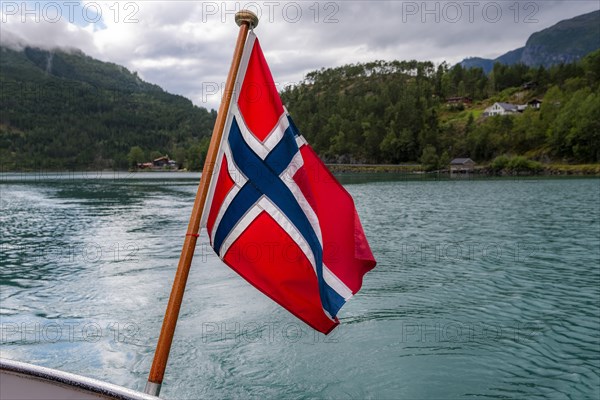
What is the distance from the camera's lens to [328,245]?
3816mm

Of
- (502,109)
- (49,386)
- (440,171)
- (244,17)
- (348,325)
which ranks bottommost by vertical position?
Result: (348,325)

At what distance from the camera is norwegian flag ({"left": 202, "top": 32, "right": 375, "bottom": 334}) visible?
11.5ft

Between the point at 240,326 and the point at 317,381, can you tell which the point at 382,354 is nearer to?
the point at 317,381

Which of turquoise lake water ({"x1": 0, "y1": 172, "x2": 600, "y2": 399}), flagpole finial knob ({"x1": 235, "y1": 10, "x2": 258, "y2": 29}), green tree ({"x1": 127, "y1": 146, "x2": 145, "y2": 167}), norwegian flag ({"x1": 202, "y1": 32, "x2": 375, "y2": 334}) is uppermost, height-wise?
green tree ({"x1": 127, "y1": 146, "x2": 145, "y2": 167})

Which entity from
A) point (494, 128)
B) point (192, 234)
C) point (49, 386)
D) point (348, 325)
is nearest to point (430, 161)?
point (494, 128)

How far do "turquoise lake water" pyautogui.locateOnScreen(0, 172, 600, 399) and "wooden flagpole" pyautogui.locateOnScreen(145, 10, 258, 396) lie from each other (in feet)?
14.9

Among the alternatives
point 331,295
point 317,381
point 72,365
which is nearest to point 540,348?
point 317,381

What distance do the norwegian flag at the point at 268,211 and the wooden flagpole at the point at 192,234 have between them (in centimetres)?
20

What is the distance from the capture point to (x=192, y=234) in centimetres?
296

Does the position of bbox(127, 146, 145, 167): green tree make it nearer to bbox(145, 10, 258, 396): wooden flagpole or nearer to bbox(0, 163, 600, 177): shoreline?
bbox(0, 163, 600, 177): shoreline

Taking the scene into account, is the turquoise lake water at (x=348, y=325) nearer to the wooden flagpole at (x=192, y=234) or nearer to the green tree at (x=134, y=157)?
the wooden flagpole at (x=192, y=234)

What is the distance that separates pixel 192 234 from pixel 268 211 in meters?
0.79

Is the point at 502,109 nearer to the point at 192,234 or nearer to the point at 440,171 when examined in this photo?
the point at 440,171

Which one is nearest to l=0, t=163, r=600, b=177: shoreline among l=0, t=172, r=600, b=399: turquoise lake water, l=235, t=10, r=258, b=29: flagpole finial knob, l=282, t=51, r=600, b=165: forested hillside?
l=282, t=51, r=600, b=165: forested hillside
